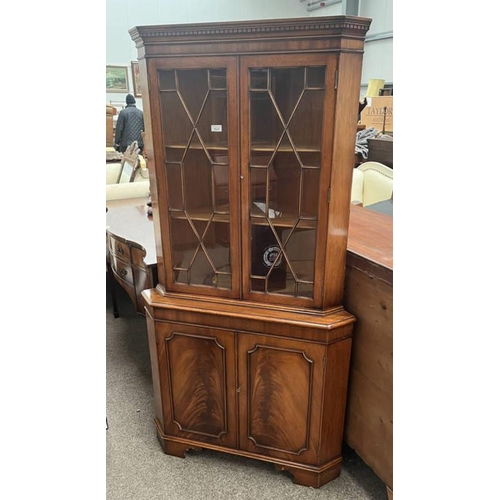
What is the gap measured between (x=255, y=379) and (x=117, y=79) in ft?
22.7

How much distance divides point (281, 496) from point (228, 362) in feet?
1.80

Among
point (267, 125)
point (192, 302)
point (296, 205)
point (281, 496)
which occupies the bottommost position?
point (281, 496)

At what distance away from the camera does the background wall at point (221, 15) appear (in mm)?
6484

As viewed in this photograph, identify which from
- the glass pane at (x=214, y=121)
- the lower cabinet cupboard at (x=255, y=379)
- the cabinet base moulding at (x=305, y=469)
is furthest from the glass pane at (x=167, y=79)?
the cabinet base moulding at (x=305, y=469)

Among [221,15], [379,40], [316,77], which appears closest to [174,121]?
[316,77]

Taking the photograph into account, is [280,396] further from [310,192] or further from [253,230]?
[310,192]

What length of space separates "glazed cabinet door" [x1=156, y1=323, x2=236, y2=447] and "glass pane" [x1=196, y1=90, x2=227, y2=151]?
0.67 meters

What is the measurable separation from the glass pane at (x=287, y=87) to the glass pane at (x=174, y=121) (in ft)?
1.00

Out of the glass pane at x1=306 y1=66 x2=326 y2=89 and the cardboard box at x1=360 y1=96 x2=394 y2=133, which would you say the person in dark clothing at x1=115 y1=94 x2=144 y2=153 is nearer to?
the cardboard box at x1=360 y1=96 x2=394 y2=133

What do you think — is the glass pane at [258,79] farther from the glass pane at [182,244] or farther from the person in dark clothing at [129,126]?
the person in dark clothing at [129,126]

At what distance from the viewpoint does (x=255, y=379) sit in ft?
5.08
